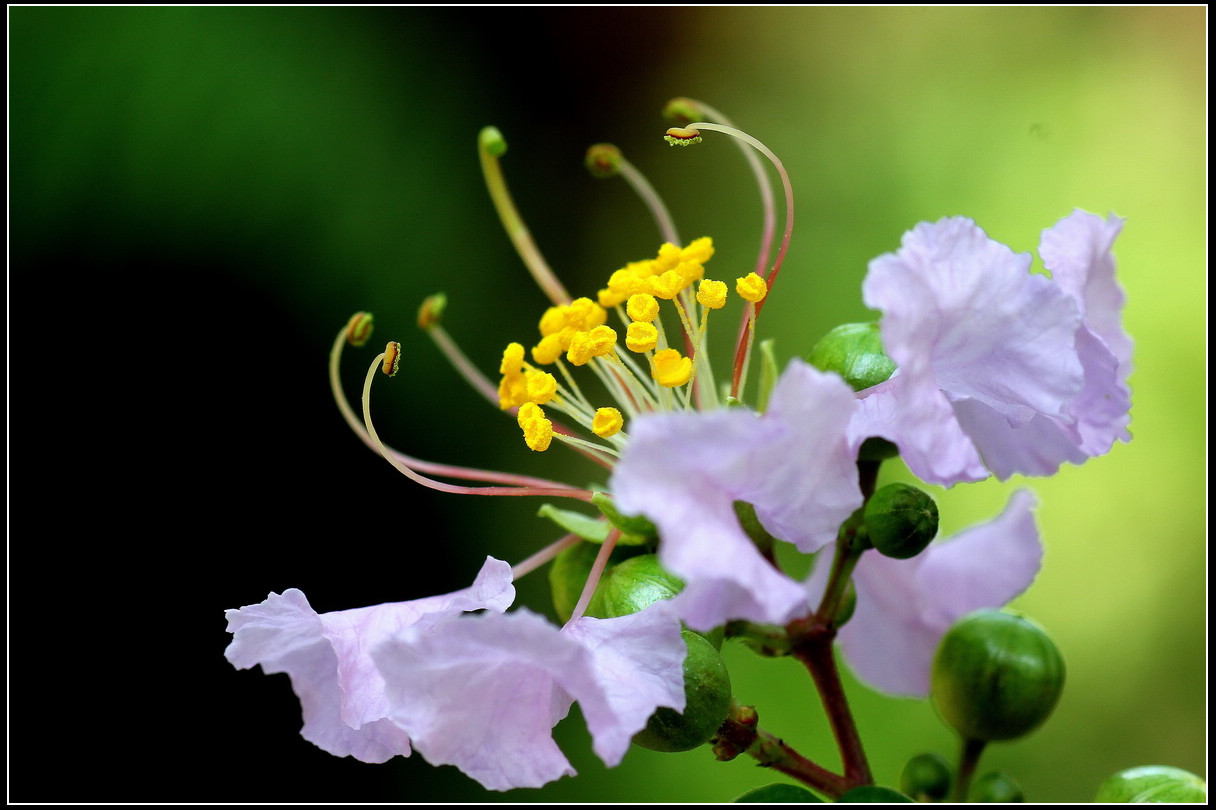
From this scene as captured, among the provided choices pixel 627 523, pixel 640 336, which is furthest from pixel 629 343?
pixel 627 523

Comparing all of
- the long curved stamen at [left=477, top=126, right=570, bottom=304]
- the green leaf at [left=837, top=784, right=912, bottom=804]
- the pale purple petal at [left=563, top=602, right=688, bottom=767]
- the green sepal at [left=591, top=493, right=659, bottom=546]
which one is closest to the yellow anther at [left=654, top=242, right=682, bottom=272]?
the long curved stamen at [left=477, top=126, right=570, bottom=304]

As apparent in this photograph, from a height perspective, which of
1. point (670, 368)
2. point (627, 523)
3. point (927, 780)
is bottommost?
point (927, 780)

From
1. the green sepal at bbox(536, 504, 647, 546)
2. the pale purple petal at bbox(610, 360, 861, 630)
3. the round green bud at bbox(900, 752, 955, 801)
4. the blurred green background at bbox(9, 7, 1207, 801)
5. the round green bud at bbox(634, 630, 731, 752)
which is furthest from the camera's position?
the blurred green background at bbox(9, 7, 1207, 801)

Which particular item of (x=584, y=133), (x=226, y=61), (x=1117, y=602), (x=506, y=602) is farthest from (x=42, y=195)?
(x=1117, y=602)

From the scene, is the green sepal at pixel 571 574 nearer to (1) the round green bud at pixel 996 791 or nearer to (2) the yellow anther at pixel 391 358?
(2) the yellow anther at pixel 391 358

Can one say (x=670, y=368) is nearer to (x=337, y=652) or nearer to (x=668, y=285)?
(x=668, y=285)

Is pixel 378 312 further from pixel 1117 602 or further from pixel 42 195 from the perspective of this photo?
pixel 1117 602

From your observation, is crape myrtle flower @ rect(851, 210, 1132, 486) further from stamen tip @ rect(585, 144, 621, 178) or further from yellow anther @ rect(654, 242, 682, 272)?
stamen tip @ rect(585, 144, 621, 178)

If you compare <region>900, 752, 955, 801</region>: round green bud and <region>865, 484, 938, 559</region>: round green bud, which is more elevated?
<region>865, 484, 938, 559</region>: round green bud
